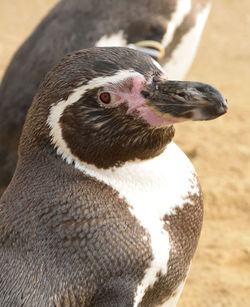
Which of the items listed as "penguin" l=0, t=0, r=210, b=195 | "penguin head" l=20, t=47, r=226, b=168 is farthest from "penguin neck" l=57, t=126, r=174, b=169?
"penguin" l=0, t=0, r=210, b=195

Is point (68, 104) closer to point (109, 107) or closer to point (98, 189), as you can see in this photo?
point (109, 107)

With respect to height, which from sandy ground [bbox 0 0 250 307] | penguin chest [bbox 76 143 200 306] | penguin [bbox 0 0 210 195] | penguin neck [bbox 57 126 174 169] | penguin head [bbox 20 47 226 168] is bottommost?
sandy ground [bbox 0 0 250 307]

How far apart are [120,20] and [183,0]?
1.16ft

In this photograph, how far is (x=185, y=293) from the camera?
308cm

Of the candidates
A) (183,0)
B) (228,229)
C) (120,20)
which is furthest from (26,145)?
(228,229)

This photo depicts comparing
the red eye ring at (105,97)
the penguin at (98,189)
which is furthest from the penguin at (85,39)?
the red eye ring at (105,97)

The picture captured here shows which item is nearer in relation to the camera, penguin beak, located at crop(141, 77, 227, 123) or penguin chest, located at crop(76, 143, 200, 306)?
penguin beak, located at crop(141, 77, 227, 123)

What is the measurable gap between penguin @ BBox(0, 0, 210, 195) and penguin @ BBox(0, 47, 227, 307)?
1.11 m

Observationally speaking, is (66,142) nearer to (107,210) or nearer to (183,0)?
(107,210)

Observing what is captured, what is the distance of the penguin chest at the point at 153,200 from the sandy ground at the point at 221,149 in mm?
1226

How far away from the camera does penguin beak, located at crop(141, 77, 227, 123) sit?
1665 mm

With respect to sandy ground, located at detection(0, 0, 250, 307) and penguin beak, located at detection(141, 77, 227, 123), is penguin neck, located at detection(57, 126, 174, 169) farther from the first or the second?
sandy ground, located at detection(0, 0, 250, 307)

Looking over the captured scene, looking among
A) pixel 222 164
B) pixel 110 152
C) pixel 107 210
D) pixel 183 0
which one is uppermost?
pixel 110 152

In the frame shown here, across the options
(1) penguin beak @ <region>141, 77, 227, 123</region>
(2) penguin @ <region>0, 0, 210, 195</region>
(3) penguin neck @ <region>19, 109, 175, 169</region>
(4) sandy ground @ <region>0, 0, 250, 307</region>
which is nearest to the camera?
(1) penguin beak @ <region>141, 77, 227, 123</region>
